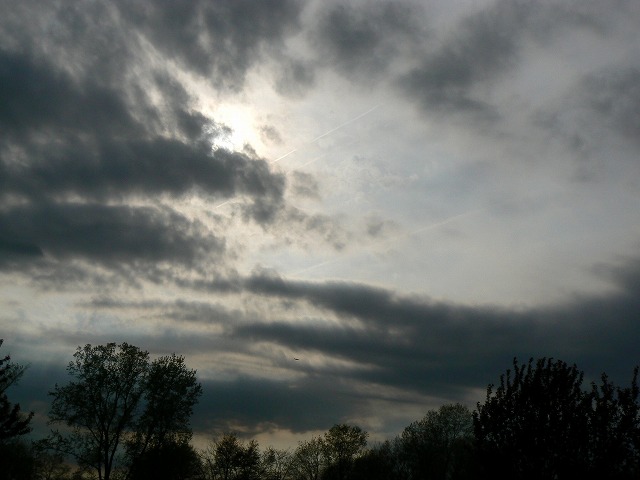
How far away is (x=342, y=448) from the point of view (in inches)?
4107

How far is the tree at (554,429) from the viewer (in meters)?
23.4

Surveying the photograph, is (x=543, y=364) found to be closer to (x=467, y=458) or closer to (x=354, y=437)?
(x=467, y=458)

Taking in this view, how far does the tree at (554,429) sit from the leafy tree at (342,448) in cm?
8179

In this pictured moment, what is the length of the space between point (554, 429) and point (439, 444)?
71561 millimetres

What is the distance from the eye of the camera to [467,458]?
81.4 metres

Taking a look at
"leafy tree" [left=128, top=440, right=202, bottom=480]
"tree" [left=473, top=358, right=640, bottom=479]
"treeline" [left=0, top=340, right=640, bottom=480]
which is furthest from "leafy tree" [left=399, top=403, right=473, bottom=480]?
"tree" [left=473, top=358, right=640, bottom=479]

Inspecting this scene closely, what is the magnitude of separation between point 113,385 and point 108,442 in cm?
517

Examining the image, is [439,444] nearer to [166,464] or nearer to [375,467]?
[375,467]

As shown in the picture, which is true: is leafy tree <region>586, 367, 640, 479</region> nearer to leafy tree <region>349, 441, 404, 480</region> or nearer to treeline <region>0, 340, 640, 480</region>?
treeline <region>0, 340, 640, 480</region>

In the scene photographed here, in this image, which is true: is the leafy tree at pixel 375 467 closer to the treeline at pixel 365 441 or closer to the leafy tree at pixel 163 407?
the treeline at pixel 365 441

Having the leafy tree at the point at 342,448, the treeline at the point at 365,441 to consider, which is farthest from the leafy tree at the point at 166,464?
the leafy tree at the point at 342,448

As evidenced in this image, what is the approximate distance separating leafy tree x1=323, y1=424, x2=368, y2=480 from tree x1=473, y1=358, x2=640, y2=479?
81.8 meters

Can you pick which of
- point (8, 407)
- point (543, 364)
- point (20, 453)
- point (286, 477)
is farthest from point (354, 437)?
point (543, 364)

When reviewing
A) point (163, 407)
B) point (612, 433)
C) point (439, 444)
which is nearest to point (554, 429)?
point (612, 433)
